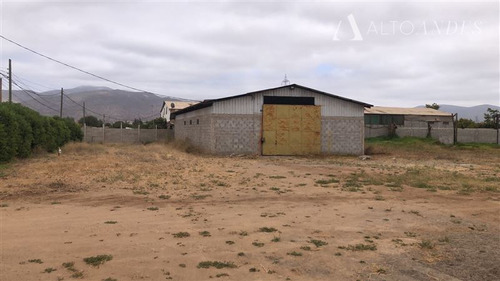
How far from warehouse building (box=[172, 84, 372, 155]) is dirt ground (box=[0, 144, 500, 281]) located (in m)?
13.6

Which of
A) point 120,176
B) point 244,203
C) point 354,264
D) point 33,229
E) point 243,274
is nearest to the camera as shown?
point 243,274

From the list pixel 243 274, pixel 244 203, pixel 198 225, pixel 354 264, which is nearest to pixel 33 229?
pixel 198 225

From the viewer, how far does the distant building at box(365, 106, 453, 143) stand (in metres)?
41.8

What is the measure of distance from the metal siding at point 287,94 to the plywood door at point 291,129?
557mm

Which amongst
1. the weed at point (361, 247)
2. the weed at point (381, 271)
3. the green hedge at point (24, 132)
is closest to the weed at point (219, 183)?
the weed at point (361, 247)

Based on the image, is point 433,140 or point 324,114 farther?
point 433,140

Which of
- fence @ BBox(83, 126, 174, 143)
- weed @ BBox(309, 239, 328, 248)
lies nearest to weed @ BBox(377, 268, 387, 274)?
weed @ BBox(309, 239, 328, 248)

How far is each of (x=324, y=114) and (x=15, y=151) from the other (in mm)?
18728

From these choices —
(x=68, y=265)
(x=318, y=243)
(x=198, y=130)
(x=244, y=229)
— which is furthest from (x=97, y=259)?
(x=198, y=130)

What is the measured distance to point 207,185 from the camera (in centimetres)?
1262

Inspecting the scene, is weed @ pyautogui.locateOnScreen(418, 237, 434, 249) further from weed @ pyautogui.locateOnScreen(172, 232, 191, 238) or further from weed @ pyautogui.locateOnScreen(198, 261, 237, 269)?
weed @ pyautogui.locateOnScreen(172, 232, 191, 238)

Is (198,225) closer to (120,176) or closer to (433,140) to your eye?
(120,176)

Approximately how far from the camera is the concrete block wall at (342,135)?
28.5 m

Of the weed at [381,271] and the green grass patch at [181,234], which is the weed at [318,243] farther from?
the green grass patch at [181,234]
